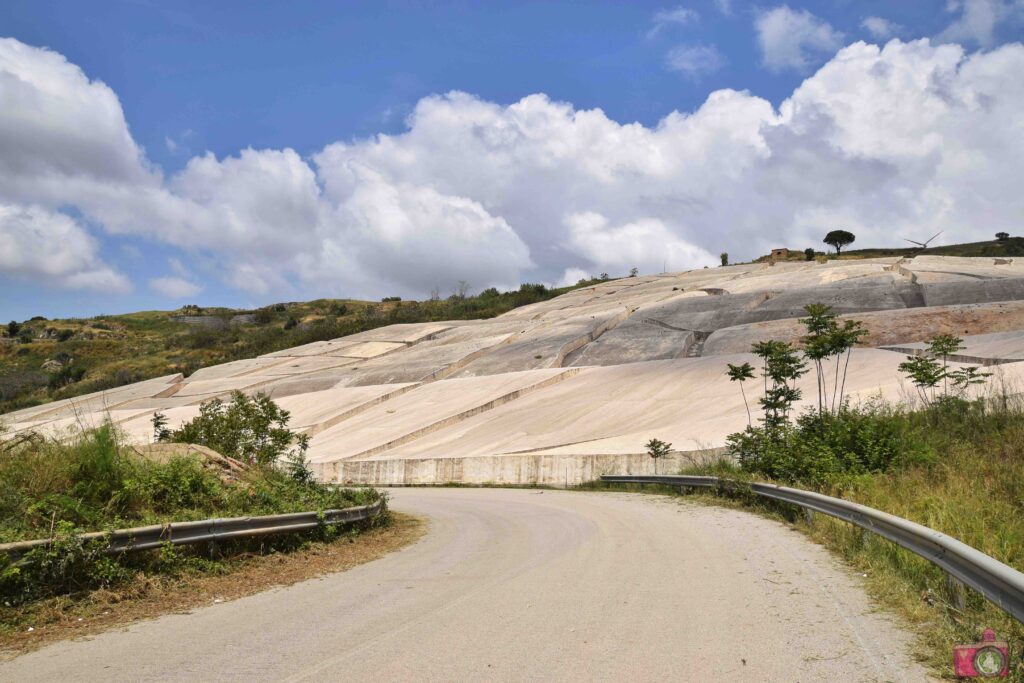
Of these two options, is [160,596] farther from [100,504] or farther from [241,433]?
[241,433]

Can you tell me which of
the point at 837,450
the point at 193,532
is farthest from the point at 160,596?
the point at 837,450

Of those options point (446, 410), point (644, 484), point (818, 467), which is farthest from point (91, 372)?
point (818, 467)

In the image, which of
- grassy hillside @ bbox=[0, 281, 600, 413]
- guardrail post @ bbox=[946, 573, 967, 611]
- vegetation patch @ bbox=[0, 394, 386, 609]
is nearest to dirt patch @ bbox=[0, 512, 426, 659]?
vegetation patch @ bbox=[0, 394, 386, 609]

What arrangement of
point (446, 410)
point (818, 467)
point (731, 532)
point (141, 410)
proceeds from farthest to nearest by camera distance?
point (141, 410) < point (446, 410) < point (818, 467) < point (731, 532)

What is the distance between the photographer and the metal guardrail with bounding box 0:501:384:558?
7.59m

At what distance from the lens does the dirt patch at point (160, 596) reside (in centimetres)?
664

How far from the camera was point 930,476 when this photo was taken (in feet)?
42.9

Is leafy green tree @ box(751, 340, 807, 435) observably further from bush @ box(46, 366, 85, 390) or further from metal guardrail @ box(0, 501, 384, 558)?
bush @ box(46, 366, 85, 390)

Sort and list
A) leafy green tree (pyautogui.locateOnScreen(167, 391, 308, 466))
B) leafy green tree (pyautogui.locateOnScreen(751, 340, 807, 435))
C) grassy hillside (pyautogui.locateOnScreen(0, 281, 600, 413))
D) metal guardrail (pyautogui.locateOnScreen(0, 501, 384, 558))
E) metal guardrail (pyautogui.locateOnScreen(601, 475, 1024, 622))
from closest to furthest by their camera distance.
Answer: metal guardrail (pyautogui.locateOnScreen(601, 475, 1024, 622))
metal guardrail (pyautogui.locateOnScreen(0, 501, 384, 558))
leafy green tree (pyautogui.locateOnScreen(167, 391, 308, 466))
leafy green tree (pyautogui.locateOnScreen(751, 340, 807, 435))
grassy hillside (pyautogui.locateOnScreen(0, 281, 600, 413))

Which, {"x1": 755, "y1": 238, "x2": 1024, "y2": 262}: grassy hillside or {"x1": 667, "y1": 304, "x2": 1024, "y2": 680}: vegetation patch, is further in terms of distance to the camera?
{"x1": 755, "y1": 238, "x2": 1024, "y2": 262}: grassy hillside

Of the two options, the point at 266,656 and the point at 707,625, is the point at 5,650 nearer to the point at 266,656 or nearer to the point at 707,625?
the point at 266,656

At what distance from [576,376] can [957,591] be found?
33.6 metres

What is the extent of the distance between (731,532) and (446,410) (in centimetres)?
2651

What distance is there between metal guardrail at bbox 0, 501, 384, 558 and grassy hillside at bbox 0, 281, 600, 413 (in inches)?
2397
